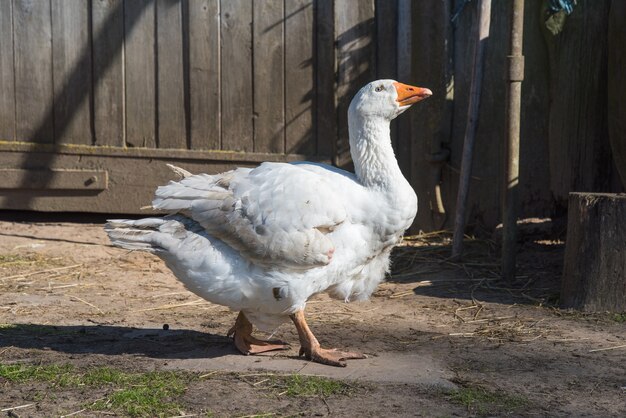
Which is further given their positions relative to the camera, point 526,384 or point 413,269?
point 413,269

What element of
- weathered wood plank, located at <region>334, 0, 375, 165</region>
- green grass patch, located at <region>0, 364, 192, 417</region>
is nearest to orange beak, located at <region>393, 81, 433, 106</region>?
green grass patch, located at <region>0, 364, 192, 417</region>

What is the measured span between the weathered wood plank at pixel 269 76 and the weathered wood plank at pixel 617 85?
96.9 inches

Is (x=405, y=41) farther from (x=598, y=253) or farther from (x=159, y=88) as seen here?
(x=598, y=253)

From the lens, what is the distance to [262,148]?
7.65 meters

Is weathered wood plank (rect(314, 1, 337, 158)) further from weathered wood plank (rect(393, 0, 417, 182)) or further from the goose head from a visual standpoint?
the goose head

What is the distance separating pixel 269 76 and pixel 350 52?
672 mm

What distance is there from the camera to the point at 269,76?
755cm

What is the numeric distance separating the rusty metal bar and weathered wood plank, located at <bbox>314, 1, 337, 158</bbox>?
1611 mm

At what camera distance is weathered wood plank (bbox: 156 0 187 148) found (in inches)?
297

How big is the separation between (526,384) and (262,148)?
371 centimetres

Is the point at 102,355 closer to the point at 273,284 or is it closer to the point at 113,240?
the point at 113,240

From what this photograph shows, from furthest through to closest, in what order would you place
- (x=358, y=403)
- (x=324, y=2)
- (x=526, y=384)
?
(x=324, y=2), (x=526, y=384), (x=358, y=403)

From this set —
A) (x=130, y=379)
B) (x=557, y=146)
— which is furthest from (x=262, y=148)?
(x=130, y=379)

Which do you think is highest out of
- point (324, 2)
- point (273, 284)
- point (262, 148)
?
point (324, 2)
